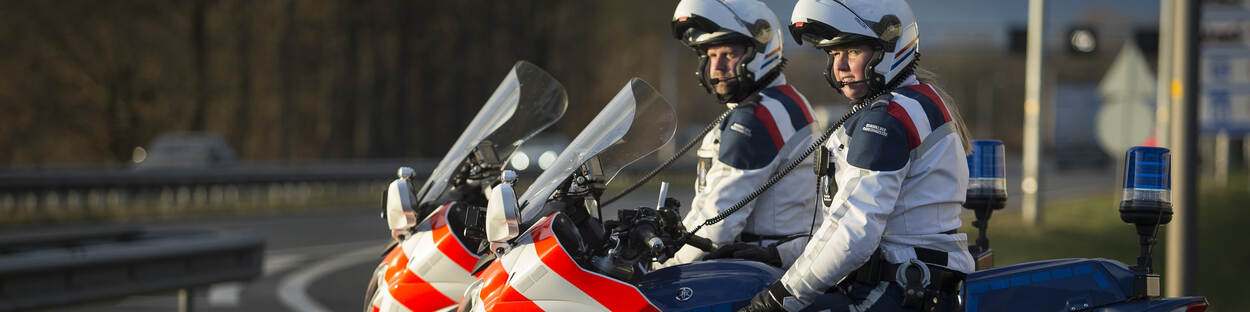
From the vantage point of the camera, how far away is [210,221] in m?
18.9

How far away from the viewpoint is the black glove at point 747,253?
14.1ft

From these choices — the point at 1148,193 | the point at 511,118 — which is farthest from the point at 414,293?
the point at 1148,193

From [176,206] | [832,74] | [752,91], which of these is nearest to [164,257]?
[752,91]

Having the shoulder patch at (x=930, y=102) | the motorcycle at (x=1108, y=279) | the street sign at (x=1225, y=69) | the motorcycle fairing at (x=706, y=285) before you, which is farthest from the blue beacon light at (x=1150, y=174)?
the street sign at (x=1225, y=69)

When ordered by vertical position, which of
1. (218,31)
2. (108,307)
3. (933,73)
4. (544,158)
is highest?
(218,31)

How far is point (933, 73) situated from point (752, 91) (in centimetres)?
104

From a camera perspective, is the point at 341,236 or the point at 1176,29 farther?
the point at 341,236

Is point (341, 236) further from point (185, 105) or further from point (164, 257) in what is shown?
point (185, 105)

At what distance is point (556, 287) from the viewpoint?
11.9ft

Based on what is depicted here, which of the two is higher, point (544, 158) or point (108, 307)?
point (544, 158)

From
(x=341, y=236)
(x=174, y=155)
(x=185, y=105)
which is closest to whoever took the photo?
(x=341, y=236)

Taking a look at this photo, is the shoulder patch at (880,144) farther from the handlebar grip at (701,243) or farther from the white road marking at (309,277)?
the white road marking at (309,277)

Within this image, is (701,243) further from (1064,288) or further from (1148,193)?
(1148,193)

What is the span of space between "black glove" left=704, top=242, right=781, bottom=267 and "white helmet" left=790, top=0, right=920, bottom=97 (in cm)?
76
